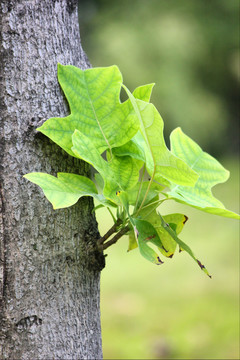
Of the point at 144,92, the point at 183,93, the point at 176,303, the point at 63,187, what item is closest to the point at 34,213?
the point at 63,187

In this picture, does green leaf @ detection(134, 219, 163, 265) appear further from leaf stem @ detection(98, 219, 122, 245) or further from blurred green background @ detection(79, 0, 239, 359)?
blurred green background @ detection(79, 0, 239, 359)

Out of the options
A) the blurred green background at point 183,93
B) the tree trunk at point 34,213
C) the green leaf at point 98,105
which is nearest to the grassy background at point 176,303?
the blurred green background at point 183,93

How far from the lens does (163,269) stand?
194 cm

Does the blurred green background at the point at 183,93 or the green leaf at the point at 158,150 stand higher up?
the blurred green background at the point at 183,93

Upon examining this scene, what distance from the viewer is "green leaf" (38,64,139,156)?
0.41 m

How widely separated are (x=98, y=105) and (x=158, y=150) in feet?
0.29

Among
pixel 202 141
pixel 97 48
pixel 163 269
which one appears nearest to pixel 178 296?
pixel 163 269

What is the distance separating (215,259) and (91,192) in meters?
1.67

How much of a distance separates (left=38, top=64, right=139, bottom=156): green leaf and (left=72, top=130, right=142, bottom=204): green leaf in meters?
0.02

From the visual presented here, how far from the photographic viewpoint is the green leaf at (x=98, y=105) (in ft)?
1.36

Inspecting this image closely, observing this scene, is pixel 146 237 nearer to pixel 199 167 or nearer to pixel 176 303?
pixel 199 167

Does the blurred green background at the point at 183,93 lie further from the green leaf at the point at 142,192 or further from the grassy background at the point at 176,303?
the green leaf at the point at 142,192

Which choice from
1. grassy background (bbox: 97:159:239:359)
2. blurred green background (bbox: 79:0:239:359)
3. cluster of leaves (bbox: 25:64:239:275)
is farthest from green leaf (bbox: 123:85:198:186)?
blurred green background (bbox: 79:0:239:359)

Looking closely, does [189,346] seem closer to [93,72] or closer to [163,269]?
Answer: [163,269]
